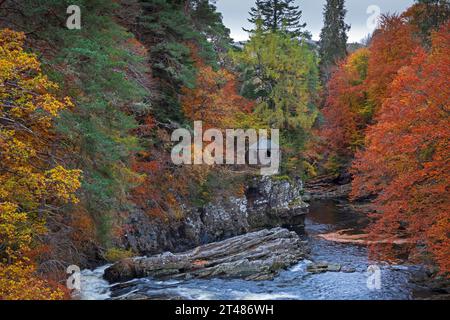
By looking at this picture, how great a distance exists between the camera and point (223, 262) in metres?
19.9

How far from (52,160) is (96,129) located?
1.71m

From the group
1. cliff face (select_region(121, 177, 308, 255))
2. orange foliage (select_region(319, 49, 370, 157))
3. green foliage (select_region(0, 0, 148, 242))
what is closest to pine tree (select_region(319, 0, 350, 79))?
orange foliage (select_region(319, 49, 370, 157))

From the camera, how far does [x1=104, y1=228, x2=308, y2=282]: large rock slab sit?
18.3 meters

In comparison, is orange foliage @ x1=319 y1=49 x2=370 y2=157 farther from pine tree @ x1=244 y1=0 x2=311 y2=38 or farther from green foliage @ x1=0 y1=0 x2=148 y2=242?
green foliage @ x1=0 y1=0 x2=148 y2=242

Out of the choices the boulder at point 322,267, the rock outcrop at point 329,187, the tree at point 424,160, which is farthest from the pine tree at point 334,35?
the boulder at point 322,267

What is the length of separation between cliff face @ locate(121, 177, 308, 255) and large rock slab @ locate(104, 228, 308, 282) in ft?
8.56

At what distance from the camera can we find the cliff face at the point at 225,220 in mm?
22016

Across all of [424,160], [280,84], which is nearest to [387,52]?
[280,84]

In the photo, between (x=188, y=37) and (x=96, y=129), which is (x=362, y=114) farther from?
(x=96, y=129)

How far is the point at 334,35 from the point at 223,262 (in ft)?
137

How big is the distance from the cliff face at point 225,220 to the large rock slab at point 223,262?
2608 mm

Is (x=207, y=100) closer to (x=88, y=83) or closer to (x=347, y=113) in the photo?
(x=88, y=83)

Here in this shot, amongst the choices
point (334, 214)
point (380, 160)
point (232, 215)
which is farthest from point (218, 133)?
point (334, 214)

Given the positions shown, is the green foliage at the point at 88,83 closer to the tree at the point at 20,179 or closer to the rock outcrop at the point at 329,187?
the tree at the point at 20,179
